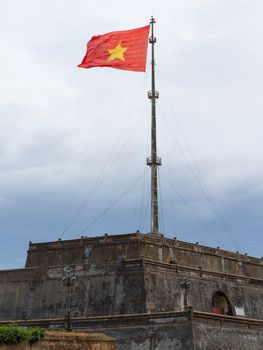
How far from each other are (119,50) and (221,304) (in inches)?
595

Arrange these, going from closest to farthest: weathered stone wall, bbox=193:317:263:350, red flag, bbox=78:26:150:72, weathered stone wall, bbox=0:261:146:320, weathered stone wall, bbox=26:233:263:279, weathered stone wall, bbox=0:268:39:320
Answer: weathered stone wall, bbox=193:317:263:350, weathered stone wall, bbox=0:261:146:320, weathered stone wall, bbox=26:233:263:279, weathered stone wall, bbox=0:268:39:320, red flag, bbox=78:26:150:72

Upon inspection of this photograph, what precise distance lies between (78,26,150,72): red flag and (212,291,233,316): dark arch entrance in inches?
508

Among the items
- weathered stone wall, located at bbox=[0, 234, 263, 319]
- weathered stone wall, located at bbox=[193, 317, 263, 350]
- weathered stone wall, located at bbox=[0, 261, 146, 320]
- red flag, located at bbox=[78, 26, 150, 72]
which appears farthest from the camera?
red flag, located at bbox=[78, 26, 150, 72]

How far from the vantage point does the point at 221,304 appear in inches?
1179

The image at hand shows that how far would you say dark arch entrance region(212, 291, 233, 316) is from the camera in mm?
29594

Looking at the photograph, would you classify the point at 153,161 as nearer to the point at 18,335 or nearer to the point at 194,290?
the point at 194,290

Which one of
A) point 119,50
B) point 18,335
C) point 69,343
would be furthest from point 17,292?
point 119,50

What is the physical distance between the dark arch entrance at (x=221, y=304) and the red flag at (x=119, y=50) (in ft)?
42.3

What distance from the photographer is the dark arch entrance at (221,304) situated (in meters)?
29.6

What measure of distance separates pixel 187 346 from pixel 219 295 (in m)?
7.85

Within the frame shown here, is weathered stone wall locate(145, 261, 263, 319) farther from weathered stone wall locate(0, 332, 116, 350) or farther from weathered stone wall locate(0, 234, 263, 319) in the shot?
weathered stone wall locate(0, 332, 116, 350)

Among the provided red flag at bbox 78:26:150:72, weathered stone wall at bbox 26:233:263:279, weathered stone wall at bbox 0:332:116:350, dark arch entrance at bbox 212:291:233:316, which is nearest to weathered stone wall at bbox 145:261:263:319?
dark arch entrance at bbox 212:291:233:316

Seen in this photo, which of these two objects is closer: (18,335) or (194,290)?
(18,335)

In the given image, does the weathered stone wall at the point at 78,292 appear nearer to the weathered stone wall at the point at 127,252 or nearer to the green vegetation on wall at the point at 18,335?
the weathered stone wall at the point at 127,252
